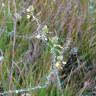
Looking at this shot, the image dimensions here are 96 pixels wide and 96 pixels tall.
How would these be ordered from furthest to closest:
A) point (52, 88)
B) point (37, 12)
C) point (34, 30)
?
point (37, 12), point (34, 30), point (52, 88)

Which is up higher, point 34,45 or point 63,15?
point 63,15

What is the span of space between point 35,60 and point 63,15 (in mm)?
357

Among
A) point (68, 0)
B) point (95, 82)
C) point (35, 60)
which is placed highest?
point (68, 0)

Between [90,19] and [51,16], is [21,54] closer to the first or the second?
[51,16]

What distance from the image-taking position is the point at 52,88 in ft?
4.89

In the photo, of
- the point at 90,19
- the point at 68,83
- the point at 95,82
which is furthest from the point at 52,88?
the point at 90,19

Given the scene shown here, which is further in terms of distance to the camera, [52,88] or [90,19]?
[90,19]

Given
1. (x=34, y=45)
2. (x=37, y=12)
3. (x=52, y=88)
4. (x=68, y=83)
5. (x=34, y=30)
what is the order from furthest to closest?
(x=37, y=12)
(x=34, y=30)
(x=34, y=45)
(x=68, y=83)
(x=52, y=88)

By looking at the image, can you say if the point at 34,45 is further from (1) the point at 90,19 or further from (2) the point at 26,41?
(1) the point at 90,19

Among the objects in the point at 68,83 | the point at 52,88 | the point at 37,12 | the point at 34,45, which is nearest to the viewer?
the point at 52,88

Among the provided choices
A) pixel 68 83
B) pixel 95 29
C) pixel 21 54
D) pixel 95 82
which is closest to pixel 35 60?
pixel 21 54

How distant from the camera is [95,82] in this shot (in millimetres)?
1664

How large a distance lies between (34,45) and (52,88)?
0.30m

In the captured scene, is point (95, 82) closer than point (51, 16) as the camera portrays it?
Yes
